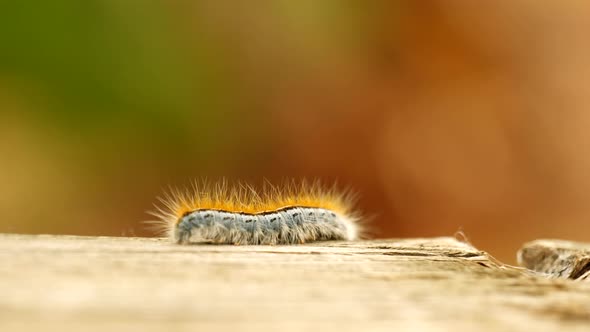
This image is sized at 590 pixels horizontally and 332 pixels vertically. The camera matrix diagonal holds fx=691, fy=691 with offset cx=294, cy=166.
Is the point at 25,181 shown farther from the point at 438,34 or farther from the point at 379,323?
the point at 379,323

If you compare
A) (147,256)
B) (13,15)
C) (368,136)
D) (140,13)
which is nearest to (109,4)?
(140,13)

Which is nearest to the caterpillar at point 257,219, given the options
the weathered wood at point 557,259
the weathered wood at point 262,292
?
the weathered wood at point 262,292

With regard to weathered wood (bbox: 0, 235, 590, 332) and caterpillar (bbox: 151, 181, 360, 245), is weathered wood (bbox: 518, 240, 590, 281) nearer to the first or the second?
weathered wood (bbox: 0, 235, 590, 332)

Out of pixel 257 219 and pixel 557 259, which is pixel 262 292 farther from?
pixel 557 259

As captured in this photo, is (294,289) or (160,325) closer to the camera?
(160,325)

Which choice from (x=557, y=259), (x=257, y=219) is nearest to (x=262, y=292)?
(x=257, y=219)

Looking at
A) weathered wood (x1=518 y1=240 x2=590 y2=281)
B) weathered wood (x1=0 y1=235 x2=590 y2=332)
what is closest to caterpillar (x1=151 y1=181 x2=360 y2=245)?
weathered wood (x1=0 y1=235 x2=590 y2=332)
